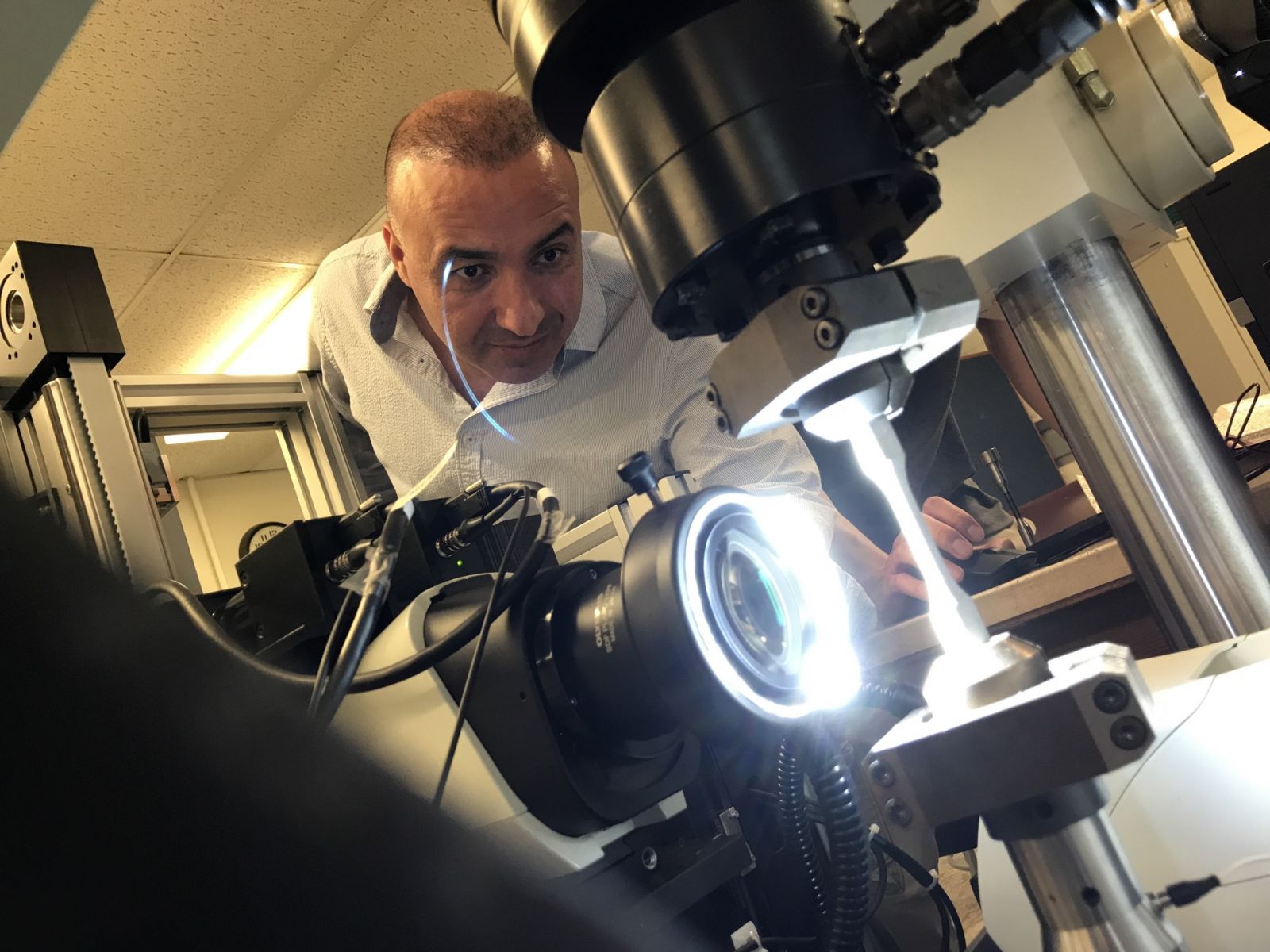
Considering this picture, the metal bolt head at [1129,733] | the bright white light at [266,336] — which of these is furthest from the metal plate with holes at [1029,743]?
the bright white light at [266,336]

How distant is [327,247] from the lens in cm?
262

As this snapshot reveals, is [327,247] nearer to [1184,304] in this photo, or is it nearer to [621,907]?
[621,907]

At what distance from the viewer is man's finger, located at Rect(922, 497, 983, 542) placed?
1136mm

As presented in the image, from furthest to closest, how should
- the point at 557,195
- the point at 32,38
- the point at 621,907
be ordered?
the point at 557,195, the point at 32,38, the point at 621,907

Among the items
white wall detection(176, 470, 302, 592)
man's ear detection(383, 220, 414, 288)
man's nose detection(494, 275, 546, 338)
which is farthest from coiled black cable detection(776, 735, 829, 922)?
white wall detection(176, 470, 302, 592)

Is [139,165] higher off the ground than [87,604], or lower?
higher

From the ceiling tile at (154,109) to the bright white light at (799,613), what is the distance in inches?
67.3

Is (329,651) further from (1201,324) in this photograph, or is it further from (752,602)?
(1201,324)

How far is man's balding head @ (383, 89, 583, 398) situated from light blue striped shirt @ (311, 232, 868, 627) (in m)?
0.06

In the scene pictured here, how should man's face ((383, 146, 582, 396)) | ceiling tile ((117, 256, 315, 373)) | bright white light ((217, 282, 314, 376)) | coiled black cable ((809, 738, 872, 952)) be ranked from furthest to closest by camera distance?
bright white light ((217, 282, 314, 376))
ceiling tile ((117, 256, 315, 373))
man's face ((383, 146, 582, 396))
coiled black cable ((809, 738, 872, 952))

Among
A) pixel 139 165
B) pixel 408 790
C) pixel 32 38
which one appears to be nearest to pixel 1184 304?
pixel 139 165

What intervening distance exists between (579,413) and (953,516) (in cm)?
50

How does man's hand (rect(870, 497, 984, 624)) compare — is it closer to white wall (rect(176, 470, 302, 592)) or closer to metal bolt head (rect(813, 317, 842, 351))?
metal bolt head (rect(813, 317, 842, 351))

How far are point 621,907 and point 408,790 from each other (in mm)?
347
